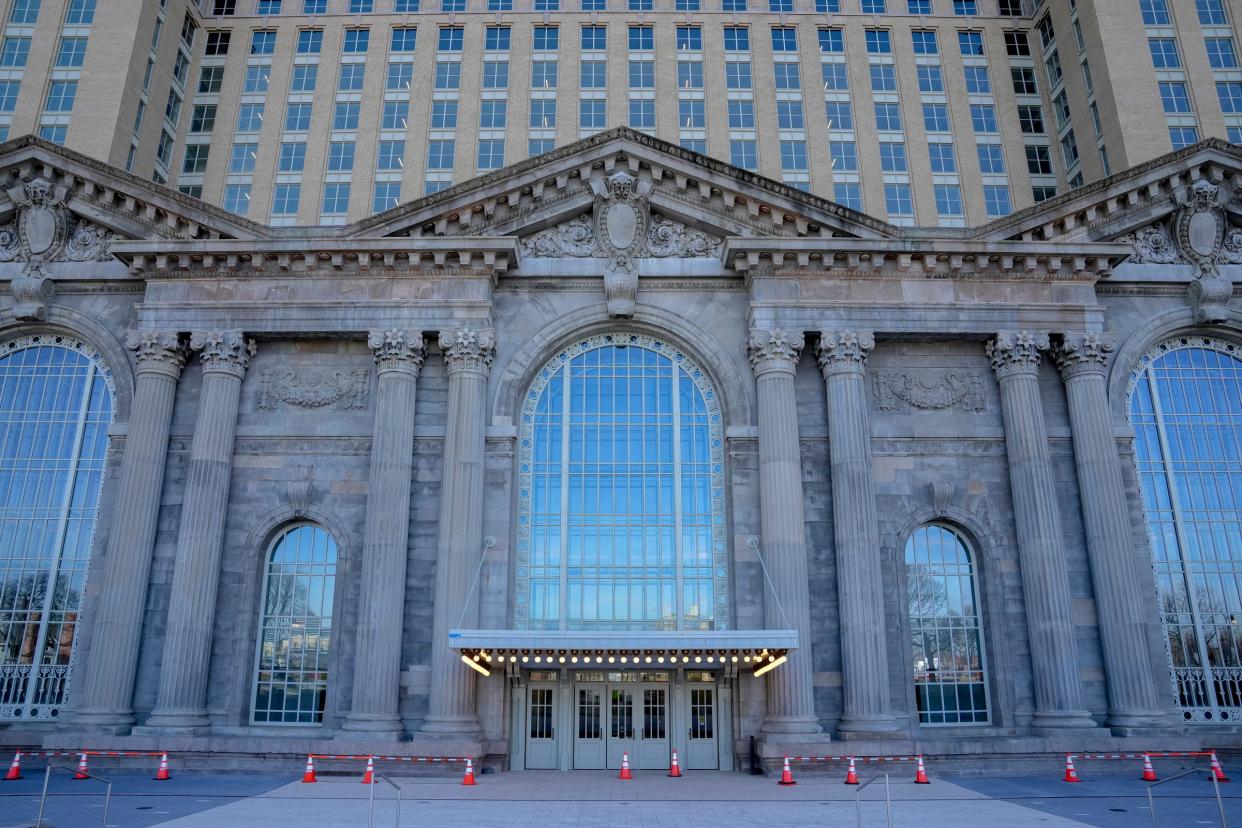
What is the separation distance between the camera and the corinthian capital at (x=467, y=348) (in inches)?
982

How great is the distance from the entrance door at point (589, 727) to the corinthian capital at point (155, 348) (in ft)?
48.2

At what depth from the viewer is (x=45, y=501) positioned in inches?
1006

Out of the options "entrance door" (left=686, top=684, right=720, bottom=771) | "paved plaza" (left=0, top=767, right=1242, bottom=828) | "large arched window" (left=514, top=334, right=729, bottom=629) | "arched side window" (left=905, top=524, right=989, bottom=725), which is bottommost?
"paved plaza" (left=0, top=767, right=1242, bottom=828)

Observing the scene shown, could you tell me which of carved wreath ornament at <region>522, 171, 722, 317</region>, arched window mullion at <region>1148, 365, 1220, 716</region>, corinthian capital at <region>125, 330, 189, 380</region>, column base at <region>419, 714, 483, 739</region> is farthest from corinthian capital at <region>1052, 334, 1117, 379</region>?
corinthian capital at <region>125, 330, 189, 380</region>

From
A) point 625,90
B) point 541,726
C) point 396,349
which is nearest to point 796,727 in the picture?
point 541,726

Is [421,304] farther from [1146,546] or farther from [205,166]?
[205,166]

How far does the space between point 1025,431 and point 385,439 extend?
17.5 metres

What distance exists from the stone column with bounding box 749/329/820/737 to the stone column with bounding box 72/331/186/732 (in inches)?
645

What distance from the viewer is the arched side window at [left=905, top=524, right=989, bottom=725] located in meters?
23.6

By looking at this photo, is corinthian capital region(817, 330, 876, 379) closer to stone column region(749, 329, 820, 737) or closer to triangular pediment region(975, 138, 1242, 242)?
stone column region(749, 329, 820, 737)

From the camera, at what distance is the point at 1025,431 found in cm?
2452

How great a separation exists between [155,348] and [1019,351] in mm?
24399

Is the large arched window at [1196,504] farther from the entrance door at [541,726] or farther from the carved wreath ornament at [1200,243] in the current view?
the entrance door at [541,726]

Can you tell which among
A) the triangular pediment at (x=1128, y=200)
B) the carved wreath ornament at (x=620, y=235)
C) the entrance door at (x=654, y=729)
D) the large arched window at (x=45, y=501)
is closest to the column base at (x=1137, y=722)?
the entrance door at (x=654, y=729)
